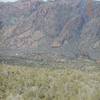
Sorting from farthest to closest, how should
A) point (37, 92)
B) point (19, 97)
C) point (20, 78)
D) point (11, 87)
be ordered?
point (20, 78) → point (11, 87) → point (37, 92) → point (19, 97)

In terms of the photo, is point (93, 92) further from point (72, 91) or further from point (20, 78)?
point (20, 78)

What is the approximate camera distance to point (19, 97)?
7.37m

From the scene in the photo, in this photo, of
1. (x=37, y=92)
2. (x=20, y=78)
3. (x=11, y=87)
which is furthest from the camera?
(x=20, y=78)

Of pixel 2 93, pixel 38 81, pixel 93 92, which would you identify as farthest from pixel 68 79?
pixel 2 93

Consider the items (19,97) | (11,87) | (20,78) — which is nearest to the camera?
(19,97)

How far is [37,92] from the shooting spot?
25.9ft

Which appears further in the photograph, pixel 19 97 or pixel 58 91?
pixel 58 91

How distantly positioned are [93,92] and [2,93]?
2493 mm

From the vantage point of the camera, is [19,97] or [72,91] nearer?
[19,97]

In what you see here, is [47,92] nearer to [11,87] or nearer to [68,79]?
[11,87]

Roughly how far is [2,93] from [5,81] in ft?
2.71

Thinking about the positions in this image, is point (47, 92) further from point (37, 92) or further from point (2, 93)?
point (2, 93)

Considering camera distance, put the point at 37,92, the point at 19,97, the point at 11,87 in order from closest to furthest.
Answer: the point at 19,97 → the point at 37,92 → the point at 11,87

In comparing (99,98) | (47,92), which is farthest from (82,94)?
(47,92)
